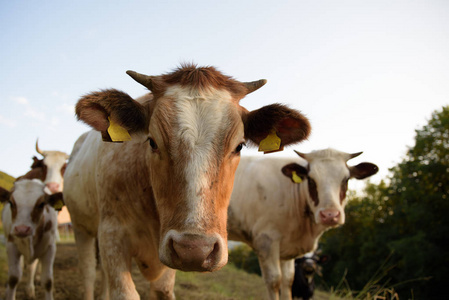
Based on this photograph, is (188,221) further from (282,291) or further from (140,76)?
(282,291)

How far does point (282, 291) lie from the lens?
566 cm

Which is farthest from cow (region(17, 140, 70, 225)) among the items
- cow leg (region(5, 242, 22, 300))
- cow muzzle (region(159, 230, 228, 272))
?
cow muzzle (region(159, 230, 228, 272))

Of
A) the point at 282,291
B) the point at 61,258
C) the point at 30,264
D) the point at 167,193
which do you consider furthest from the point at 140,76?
the point at 61,258

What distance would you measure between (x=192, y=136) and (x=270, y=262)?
3745 millimetres

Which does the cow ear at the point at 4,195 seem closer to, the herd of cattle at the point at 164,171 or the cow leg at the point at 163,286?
the herd of cattle at the point at 164,171

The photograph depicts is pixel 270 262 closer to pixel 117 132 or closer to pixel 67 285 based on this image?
pixel 117 132

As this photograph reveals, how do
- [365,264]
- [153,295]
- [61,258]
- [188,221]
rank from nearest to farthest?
[188,221], [153,295], [61,258], [365,264]

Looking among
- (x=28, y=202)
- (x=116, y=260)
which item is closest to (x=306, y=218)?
(x=116, y=260)

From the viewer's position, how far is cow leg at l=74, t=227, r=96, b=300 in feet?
14.3

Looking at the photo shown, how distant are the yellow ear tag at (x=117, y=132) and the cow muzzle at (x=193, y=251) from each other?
975 mm

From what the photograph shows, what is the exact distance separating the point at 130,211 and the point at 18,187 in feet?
13.4

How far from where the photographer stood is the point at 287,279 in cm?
581

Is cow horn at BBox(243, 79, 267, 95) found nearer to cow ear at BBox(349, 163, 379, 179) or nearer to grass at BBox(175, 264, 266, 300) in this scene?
cow ear at BBox(349, 163, 379, 179)

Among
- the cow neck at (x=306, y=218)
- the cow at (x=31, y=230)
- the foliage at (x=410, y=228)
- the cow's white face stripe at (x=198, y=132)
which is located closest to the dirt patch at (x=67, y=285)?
the cow at (x=31, y=230)
